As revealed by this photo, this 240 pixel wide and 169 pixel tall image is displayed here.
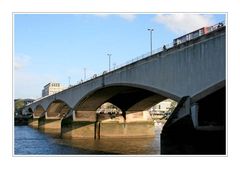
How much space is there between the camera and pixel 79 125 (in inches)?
1617

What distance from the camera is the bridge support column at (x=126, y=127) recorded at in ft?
134

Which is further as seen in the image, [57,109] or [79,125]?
[57,109]

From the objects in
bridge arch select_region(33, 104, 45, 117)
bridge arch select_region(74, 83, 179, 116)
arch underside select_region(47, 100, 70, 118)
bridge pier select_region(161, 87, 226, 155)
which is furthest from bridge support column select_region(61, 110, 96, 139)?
bridge arch select_region(33, 104, 45, 117)

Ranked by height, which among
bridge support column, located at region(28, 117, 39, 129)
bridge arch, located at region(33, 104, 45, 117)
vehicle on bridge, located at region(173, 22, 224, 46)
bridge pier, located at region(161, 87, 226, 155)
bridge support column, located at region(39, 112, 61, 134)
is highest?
vehicle on bridge, located at region(173, 22, 224, 46)

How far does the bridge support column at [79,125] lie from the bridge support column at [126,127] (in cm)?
92

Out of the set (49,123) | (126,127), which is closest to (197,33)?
(126,127)

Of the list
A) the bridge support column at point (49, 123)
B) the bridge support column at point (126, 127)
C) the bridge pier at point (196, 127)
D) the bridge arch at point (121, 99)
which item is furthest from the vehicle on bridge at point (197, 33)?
the bridge support column at point (49, 123)

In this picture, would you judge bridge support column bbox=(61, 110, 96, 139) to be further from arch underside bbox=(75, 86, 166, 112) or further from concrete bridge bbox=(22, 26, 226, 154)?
arch underside bbox=(75, 86, 166, 112)

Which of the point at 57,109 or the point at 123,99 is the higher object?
the point at 123,99

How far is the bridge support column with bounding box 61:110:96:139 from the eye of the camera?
40.7m

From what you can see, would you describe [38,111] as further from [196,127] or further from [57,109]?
[196,127]

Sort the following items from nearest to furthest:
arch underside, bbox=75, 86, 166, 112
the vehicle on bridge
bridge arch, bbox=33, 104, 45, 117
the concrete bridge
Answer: the concrete bridge, the vehicle on bridge, arch underside, bbox=75, 86, 166, 112, bridge arch, bbox=33, 104, 45, 117

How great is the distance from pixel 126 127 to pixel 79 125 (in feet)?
15.5
